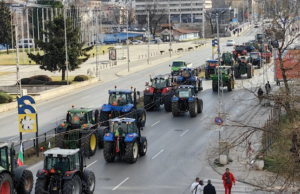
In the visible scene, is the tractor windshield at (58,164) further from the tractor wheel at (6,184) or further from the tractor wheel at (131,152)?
the tractor wheel at (131,152)

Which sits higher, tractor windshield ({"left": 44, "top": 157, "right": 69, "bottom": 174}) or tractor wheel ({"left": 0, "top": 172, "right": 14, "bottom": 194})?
tractor windshield ({"left": 44, "top": 157, "right": 69, "bottom": 174})

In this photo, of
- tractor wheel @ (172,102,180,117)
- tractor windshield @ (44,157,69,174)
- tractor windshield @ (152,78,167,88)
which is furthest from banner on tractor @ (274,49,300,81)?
tractor windshield @ (44,157,69,174)

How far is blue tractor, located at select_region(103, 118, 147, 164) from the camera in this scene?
28188mm

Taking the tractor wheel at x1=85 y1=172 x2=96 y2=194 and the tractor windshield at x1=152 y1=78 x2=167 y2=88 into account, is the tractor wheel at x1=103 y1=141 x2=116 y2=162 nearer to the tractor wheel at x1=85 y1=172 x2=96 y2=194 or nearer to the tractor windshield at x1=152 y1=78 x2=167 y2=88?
the tractor wheel at x1=85 y1=172 x2=96 y2=194

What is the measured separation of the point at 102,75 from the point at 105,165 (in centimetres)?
4793

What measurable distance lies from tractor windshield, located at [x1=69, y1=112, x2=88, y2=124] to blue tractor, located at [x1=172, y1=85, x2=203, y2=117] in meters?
12.0

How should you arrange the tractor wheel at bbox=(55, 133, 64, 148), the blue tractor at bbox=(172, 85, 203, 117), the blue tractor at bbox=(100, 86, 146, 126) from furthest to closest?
the blue tractor at bbox=(172, 85, 203, 117) < the blue tractor at bbox=(100, 86, 146, 126) < the tractor wheel at bbox=(55, 133, 64, 148)

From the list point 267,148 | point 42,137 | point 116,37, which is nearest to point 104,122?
point 42,137

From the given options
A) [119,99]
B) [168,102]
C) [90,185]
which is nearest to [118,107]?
[119,99]

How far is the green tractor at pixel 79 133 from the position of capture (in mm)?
29828

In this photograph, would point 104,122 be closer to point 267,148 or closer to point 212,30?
point 267,148

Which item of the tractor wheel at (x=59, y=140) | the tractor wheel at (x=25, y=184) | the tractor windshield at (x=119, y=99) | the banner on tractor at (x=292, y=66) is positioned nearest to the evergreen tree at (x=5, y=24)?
the banner on tractor at (x=292, y=66)

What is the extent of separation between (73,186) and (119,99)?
1594cm

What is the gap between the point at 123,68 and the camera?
85.0 meters
